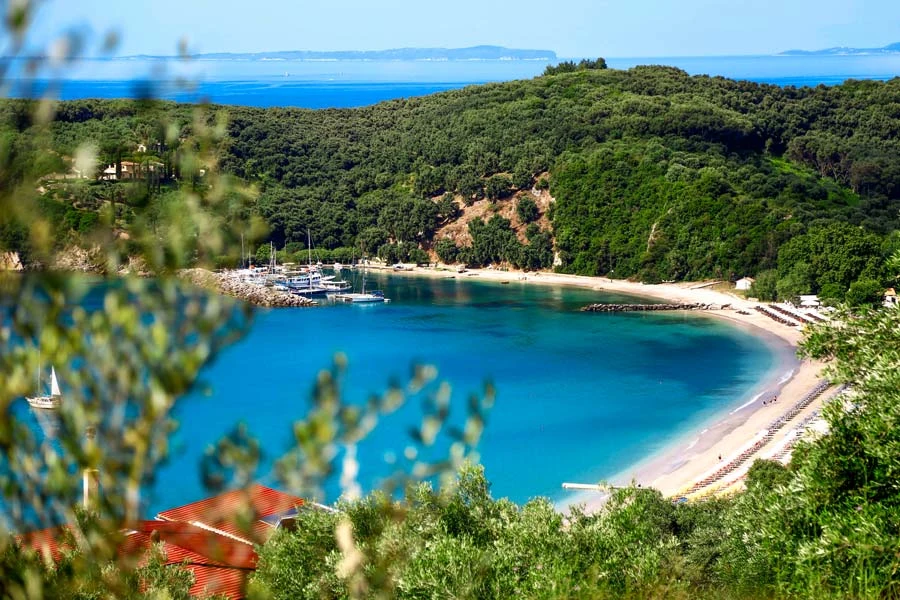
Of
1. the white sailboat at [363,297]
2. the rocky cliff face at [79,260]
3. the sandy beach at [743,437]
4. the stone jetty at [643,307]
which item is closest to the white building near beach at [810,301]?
the sandy beach at [743,437]

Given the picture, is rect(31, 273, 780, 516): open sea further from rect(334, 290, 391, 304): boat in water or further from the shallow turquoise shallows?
rect(334, 290, 391, 304): boat in water

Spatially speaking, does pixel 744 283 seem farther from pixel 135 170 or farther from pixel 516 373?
pixel 135 170

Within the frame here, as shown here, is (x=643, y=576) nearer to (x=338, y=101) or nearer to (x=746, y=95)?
(x=746, y=95)

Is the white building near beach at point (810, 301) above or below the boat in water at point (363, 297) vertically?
above

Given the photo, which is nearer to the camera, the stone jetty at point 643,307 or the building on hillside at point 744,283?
the stone jetty at point 643,307

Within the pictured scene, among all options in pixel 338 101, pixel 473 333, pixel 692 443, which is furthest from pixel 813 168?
pixel 338 101

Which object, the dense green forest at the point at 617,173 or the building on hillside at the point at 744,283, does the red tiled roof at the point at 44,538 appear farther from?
the building on hillside at the point at 744,283

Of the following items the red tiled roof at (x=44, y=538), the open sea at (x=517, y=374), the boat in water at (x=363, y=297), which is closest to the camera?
the red tiled roof at (x=44, y=538)
